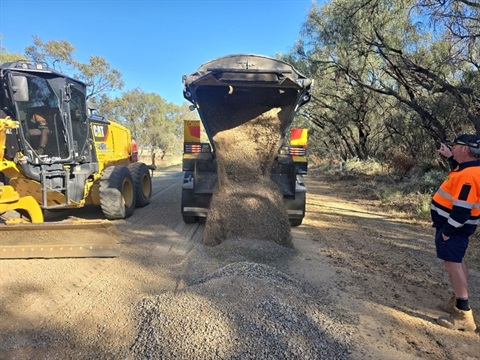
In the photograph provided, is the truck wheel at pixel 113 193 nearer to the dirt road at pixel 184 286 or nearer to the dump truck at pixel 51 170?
the dump truck at pixel 51 170

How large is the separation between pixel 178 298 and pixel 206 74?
3149 mm

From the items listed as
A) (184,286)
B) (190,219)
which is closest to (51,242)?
(184,286)

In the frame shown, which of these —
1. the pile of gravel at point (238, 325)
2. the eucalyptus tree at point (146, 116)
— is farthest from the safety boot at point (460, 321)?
the eucalyptus tree at point (146, 116)

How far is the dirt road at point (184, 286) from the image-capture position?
114 inches

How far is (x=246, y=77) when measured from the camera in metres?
4.97

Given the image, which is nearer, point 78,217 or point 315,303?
point 315,303

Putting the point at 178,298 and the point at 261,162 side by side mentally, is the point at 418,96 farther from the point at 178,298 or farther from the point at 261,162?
the point at 178,298

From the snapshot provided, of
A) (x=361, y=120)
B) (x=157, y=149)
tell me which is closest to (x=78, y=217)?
(x=361, y=120)

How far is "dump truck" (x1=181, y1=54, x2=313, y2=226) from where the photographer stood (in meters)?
5.01

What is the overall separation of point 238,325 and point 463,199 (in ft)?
7.52

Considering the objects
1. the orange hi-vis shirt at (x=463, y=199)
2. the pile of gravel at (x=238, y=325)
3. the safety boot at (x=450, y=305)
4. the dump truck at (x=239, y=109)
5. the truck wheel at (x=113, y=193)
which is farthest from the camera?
the truck wheel at (x=113, y=193)

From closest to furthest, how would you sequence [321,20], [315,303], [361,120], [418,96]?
[315,303], [418,96], [321,20], [361,120]

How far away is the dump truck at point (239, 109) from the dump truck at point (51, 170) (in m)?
1.66

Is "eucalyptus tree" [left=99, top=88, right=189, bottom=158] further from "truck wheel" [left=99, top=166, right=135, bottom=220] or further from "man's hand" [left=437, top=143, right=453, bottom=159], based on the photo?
"man's hand" [left=437, top=143, right=453, bottom=159]
